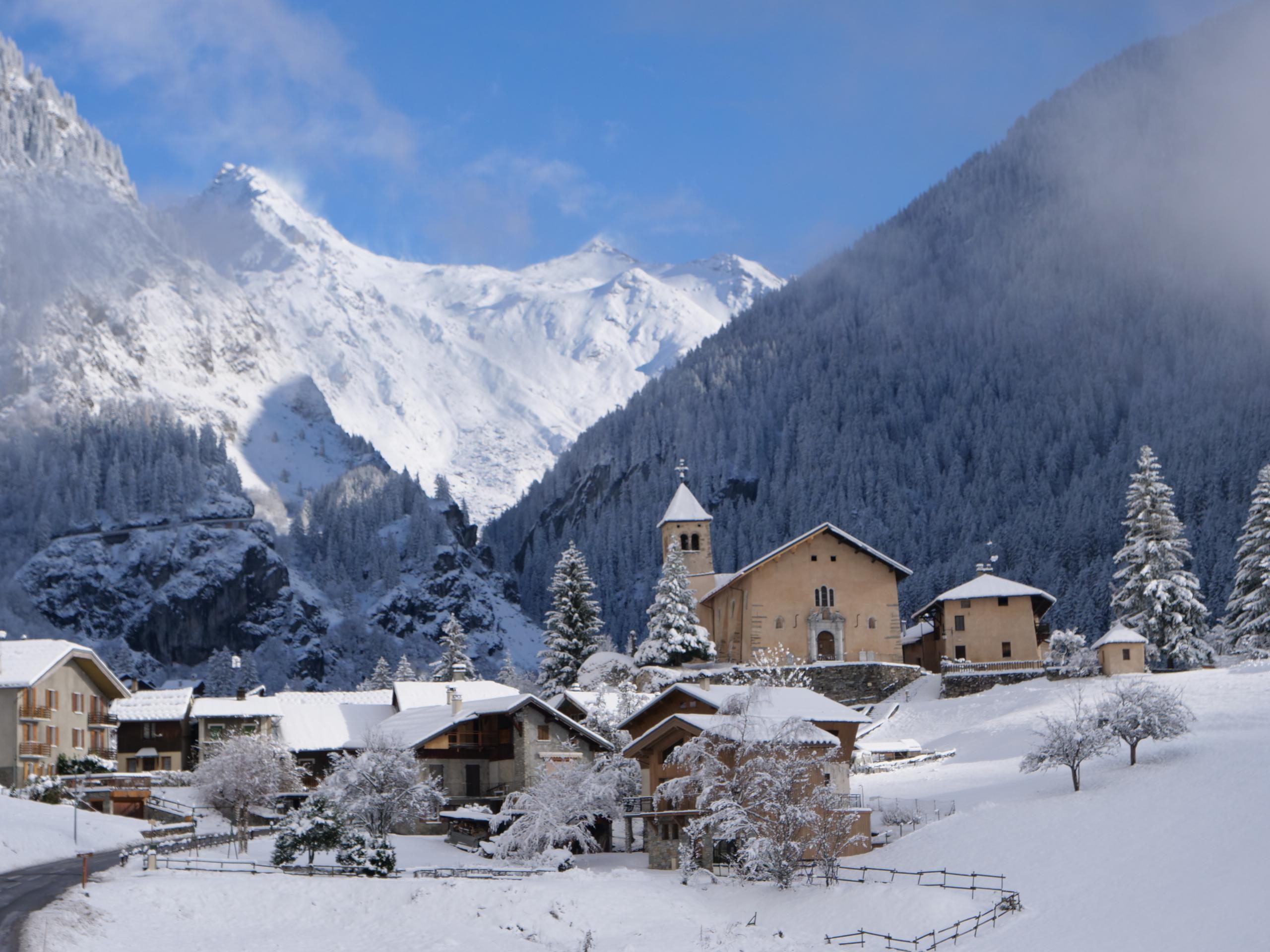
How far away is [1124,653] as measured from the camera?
71.8m

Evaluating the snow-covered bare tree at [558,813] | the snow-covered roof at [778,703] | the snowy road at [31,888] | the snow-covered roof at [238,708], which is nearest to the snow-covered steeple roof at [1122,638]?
the snow-covered roof at [778,703]

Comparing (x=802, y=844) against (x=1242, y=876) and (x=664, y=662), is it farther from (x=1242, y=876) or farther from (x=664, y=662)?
(x=664, y=662)

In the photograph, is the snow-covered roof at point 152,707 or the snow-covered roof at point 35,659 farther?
the snow-covered roof at point 152,707

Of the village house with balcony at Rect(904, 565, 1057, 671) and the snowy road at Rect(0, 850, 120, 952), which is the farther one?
the village house with balcony at Rect(904, 565, 1057, 671)

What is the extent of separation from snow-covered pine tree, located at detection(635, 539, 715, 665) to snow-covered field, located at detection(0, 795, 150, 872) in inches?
1407

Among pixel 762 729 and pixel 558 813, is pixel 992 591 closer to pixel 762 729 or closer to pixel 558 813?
pixel 762 729

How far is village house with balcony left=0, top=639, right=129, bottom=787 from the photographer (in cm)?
7031

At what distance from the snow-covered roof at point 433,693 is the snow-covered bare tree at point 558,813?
23742 mm

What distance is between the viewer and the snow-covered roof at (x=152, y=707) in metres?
86.6

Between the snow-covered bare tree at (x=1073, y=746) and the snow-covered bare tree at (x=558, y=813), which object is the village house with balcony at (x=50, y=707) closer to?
the snow-covered bare tree at (x=558, y=813)

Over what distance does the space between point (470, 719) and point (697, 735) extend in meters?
18.9

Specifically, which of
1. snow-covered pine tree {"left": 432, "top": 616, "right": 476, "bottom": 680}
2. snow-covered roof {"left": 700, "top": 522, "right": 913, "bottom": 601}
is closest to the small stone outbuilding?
snow-covered roof {"left": 700, "top": 522, "right": 913, "bottom": 601}

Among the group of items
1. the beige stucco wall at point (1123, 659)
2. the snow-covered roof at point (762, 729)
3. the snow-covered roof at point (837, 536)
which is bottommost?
the snow-covered roof at point (762, 729)

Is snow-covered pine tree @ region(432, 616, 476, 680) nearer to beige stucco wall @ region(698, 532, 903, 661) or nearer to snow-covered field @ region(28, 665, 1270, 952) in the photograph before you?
beige stucco wall @ region(698, 532, 903, 661)
